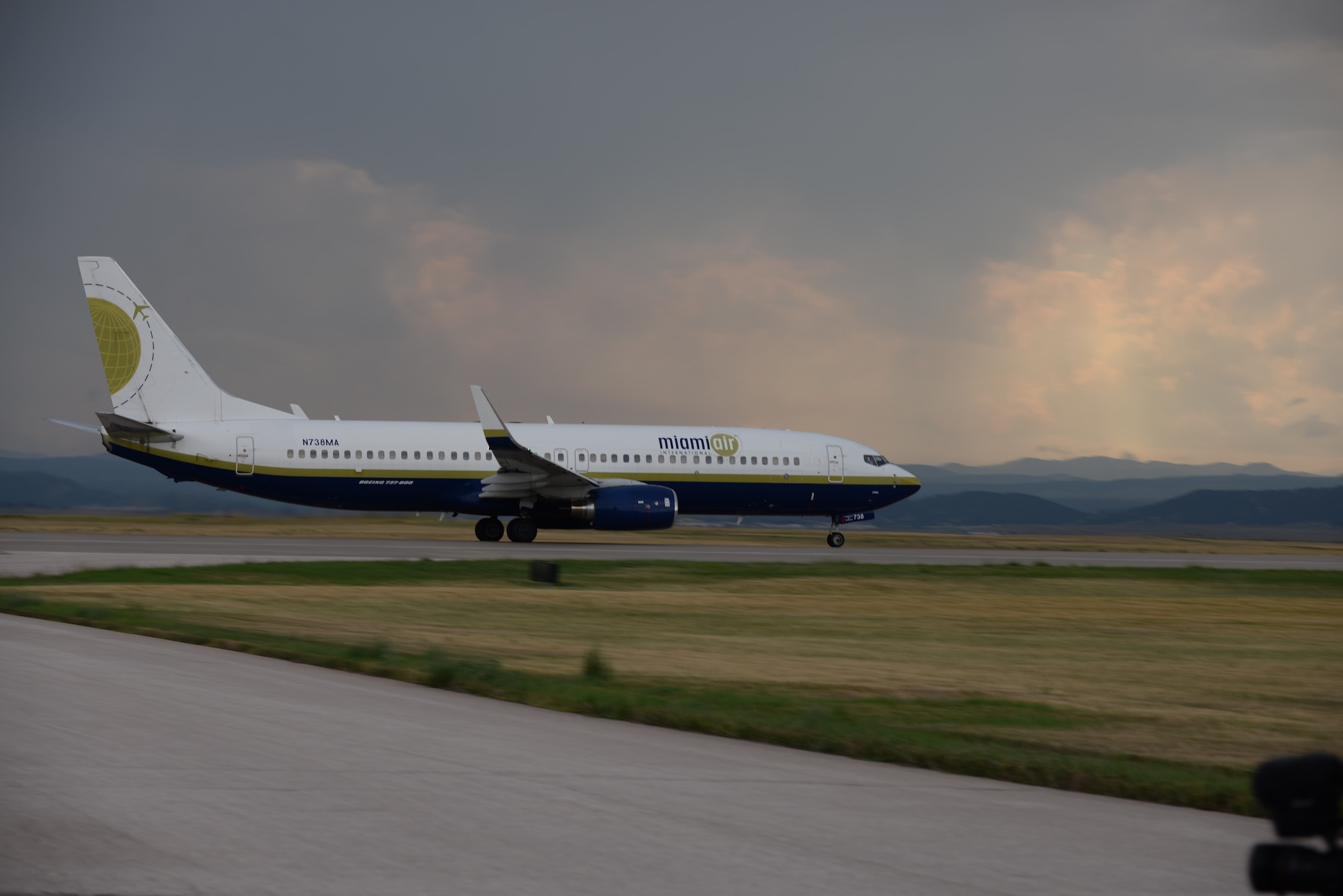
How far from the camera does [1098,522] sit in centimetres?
12888

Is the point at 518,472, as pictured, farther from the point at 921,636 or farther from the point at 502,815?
the point at 502,815

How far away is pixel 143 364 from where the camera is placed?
38344 millimetres

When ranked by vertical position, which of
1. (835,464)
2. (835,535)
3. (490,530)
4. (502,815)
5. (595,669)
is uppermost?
(835,464)

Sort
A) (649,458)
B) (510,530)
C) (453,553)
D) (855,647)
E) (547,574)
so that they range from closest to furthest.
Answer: (855,647) → (547,574) → (453,553) → (510,530) → (649,458)

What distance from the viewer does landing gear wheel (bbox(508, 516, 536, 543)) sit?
3809cm

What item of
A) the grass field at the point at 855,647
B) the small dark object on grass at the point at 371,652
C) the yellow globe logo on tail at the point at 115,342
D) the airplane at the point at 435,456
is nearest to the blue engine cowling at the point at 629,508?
the airplane at the point at 435,456

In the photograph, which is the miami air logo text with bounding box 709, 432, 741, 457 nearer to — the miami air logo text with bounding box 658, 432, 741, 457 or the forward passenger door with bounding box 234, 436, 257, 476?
the miami air logo text with bounding box 658, 432, 741, 457

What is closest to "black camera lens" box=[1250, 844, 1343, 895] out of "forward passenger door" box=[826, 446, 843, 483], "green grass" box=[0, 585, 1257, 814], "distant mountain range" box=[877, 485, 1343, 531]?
"green grass" box=[0, 585, 1257, 814]

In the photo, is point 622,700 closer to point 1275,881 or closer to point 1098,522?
point 1275,881

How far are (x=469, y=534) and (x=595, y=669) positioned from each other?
111ft

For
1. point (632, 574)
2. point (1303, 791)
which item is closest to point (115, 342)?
point (632, 574)

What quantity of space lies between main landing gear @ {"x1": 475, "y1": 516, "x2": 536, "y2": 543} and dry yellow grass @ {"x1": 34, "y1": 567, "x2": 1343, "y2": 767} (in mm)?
11359

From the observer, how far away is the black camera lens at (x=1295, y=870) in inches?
102

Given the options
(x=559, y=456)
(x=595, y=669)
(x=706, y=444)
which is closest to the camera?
(x=595, y=669)
